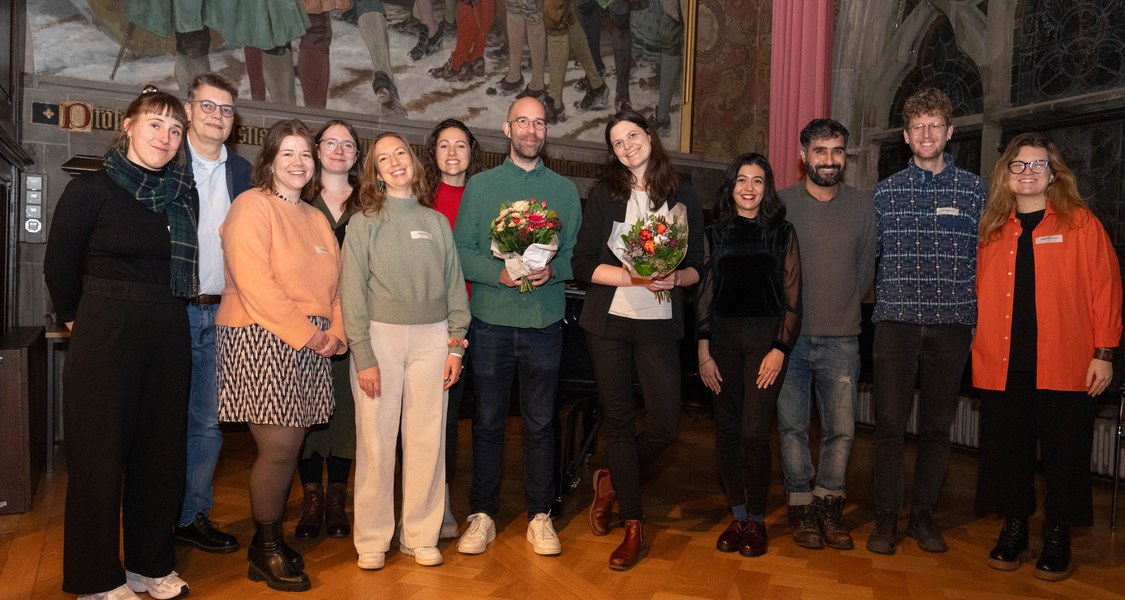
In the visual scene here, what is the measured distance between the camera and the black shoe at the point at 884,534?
3785 mm

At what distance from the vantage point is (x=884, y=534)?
150 inches

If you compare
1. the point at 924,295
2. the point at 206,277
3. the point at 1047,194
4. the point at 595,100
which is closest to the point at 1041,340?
the point at 924,295

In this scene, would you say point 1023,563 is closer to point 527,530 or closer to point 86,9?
point 527,530

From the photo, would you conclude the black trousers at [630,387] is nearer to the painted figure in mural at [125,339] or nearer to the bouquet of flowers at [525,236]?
the bouquet of flowers at [525,236]

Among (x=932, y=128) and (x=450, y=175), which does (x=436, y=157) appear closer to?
(x=450, y=175)

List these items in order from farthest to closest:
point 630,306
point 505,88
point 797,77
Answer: point 505,88
point 797,77
point 630,306

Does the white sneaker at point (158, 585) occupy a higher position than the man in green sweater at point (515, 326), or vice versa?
the man in green sweater at point (515, 326)

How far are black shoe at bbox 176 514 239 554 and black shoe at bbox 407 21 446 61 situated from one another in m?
4.72

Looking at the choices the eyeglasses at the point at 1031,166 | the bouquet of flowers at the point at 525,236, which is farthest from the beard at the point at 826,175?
the bouquet of flowers at the point at 525,236

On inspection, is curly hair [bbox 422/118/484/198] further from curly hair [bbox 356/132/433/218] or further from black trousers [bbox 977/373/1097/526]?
black trousers [bbox 977/373/1097/526]

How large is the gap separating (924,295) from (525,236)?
1.73 m

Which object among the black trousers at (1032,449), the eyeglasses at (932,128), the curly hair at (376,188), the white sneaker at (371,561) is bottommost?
the white sneaker at (371,561)

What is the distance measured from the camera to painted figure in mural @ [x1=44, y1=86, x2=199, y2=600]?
282 centimetres

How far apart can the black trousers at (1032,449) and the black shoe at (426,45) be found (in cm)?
534
